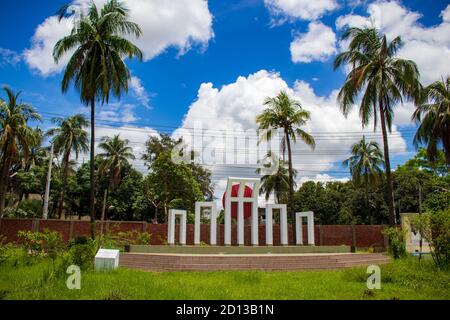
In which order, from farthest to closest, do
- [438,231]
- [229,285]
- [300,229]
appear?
[300,229], [438,231], [229,285]

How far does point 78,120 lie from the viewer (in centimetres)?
3950

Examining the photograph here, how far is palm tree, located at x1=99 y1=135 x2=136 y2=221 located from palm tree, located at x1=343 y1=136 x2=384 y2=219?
2394 centimetres

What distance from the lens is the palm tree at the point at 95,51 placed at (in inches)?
844

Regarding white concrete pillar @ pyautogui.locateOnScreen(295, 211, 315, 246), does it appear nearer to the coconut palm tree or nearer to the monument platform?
the monument platform

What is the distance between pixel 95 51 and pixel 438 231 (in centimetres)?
1836

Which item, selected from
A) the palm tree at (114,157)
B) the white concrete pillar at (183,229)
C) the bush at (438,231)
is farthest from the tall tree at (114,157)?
the bush at (438,231)

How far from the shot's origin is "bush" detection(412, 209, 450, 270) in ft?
41.2

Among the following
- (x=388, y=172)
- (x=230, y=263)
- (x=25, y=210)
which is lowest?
(x=230, y=263)

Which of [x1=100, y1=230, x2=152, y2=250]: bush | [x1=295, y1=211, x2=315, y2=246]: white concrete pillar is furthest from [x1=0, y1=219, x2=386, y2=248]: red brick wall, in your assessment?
[x1=295, y1=211, x2=315, y2=246]: white concrete pillar

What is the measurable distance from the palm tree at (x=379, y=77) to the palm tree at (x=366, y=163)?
18648 millimetres

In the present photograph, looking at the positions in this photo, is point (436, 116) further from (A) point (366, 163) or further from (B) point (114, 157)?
(B) point (114, 157)

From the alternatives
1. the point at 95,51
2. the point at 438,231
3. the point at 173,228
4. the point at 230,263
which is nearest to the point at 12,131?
the point at 95,51

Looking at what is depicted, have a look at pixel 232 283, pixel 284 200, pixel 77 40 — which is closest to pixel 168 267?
pixel 232 283

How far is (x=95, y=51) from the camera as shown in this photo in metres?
21.7
